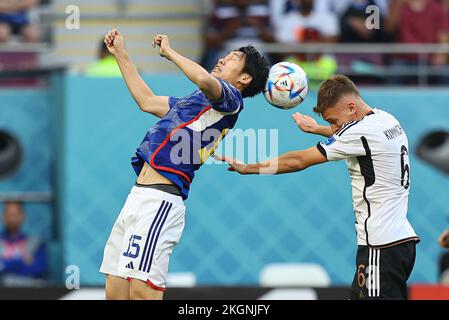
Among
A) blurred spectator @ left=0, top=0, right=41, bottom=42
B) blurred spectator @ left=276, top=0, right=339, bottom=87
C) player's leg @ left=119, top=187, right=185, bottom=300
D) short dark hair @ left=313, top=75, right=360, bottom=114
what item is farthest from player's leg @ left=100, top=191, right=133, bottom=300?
blurred spectator @ left=0, top=0, right=41, bottom=42

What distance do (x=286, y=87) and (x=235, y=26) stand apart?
482cm

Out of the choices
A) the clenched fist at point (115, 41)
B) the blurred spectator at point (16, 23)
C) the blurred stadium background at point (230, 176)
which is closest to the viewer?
the clenched fist at point (115, 41)

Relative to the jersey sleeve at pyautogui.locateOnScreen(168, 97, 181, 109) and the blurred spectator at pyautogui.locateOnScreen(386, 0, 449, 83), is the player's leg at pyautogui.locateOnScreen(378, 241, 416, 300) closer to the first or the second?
the jersey sleeve at pyautogui.locateOnScreen(168, 97, 181, 109)

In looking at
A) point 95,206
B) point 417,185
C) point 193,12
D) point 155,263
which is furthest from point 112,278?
point 193,12

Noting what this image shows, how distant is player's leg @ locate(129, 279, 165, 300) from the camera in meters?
6.84

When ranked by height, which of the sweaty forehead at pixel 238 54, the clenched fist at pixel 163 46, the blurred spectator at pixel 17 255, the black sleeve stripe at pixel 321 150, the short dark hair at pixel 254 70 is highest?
the clenched fist at pixel 163 46

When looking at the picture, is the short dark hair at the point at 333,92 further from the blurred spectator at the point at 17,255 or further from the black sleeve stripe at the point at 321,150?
the blurred spectator at the point at 17,255

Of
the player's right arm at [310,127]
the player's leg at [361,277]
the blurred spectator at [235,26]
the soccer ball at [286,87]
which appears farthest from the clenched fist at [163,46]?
the blurred spectator at [235,26]

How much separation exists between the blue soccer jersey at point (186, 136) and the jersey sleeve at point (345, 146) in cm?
64

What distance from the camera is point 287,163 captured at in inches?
282

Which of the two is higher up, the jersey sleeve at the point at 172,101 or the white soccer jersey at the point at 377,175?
the jersey sleeve at the point at 172,101

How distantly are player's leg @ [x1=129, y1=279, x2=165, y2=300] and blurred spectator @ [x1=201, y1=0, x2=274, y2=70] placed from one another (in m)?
5.08

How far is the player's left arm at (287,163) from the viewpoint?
23.3 ft

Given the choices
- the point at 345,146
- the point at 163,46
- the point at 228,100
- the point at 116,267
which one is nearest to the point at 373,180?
the point at 345,146
